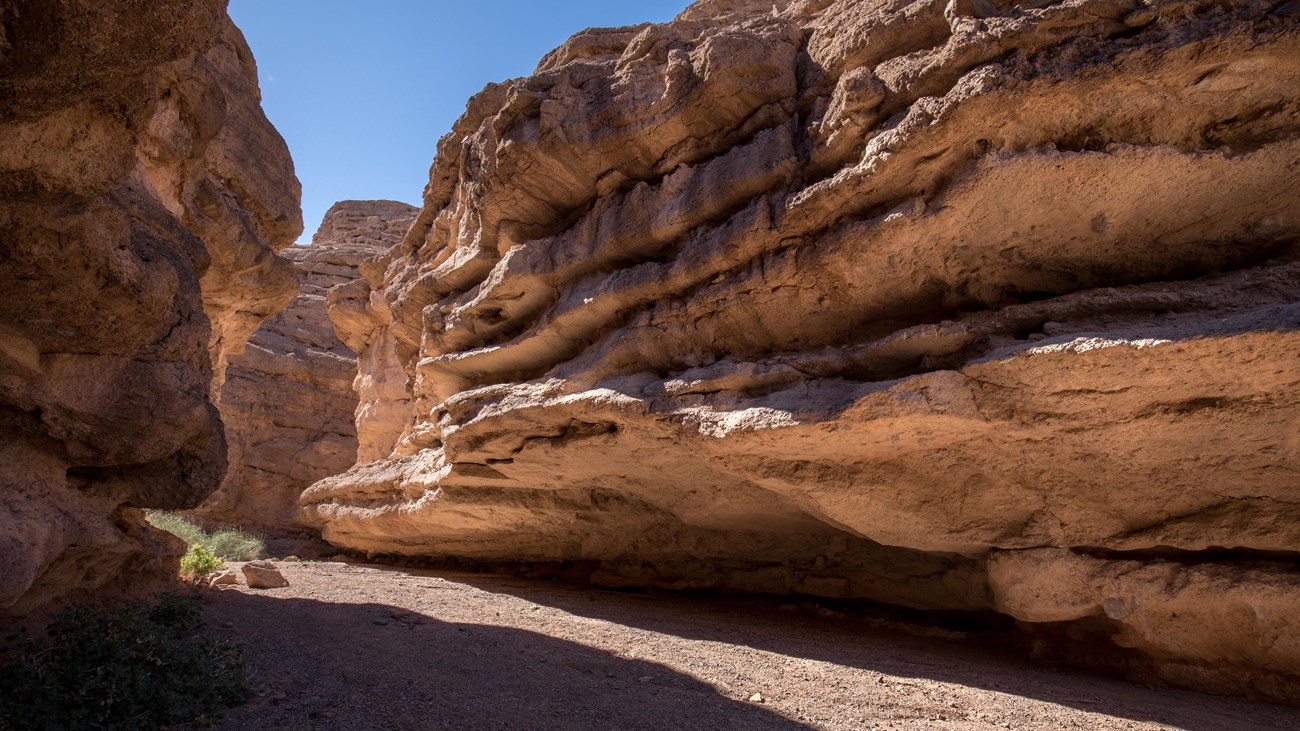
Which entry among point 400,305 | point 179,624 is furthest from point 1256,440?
point 400,305

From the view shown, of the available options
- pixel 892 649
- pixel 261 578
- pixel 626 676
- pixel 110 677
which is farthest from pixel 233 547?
pixel 892 649

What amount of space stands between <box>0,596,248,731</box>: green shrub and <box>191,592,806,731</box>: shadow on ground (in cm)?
20

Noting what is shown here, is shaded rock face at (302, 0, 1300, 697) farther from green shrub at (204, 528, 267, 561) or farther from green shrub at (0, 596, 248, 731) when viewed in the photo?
green shrub at (204, 528, 267, 561)

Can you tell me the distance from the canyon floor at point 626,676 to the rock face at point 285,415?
1193 cm

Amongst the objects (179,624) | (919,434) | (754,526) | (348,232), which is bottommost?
(179,624)

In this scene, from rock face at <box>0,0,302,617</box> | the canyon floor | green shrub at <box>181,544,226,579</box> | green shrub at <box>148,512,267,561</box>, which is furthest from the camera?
green shrub at <box>148,512,267,561</box>

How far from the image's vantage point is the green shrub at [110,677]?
2.76m

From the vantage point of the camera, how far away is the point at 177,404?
4.37 m

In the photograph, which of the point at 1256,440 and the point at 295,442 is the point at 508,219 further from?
Answer: the point at 295,442

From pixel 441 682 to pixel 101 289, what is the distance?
289 cm

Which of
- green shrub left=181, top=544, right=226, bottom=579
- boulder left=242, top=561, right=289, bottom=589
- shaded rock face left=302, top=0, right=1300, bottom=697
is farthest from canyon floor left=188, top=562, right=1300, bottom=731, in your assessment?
shaded rock face left=302, top=0, right=1300, bottom=697

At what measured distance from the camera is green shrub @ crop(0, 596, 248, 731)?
9.05 ft

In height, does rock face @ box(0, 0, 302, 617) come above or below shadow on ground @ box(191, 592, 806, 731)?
above

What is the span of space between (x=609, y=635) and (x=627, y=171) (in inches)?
188
